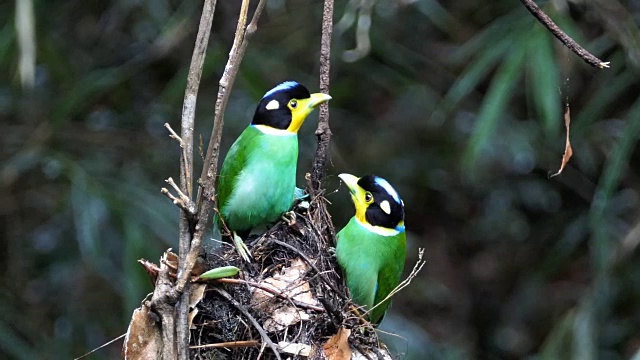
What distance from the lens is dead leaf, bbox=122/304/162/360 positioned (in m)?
1.92

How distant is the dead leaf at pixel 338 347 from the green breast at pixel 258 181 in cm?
47

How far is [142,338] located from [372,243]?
887 mm

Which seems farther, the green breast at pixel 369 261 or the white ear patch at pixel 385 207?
the white ear patch at pixel 385 207

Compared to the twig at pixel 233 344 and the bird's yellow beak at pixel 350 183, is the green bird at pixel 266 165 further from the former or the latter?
the twig at pixel 233 344

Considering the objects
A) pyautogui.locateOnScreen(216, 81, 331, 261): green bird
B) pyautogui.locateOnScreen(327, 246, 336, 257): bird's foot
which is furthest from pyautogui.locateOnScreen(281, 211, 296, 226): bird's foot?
pyautogui.locateOnScreen(327, 246, 336, 257): bird's foot

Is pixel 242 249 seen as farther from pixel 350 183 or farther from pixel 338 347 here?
pixel 350 183

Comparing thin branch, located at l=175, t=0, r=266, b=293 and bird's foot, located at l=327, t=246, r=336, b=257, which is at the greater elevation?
thin branch, located at l=175, t=0, r=266, b=293

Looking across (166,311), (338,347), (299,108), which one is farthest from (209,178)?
(299,108)

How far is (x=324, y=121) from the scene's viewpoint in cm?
238

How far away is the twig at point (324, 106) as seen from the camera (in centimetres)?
233

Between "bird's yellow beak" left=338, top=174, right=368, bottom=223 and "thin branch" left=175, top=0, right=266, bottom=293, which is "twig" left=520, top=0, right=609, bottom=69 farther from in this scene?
"bird's yellow beak" left=338, top=174, right=368, bottom=223

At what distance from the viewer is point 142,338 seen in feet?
6.30

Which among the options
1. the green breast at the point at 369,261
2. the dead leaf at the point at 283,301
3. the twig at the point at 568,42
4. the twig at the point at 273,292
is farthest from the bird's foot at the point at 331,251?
the twig at the point at 568,42

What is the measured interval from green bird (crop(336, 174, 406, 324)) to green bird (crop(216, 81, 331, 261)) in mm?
172
